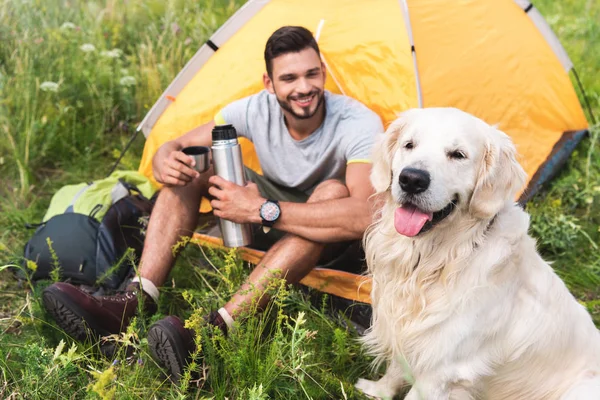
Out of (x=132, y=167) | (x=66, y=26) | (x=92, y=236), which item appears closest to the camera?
(x=92, y=236)

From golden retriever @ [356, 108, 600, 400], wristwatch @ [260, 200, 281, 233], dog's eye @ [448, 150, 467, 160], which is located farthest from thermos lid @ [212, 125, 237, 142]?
dog's eye @ [448, 150, 467, 160]

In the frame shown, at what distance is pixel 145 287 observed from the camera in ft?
9.75

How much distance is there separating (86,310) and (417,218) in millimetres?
1520

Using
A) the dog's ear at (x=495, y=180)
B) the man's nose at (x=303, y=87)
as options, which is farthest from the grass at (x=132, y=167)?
the man's nose at (x=303, y=87)

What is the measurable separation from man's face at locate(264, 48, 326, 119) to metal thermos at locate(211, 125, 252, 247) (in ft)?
1.26

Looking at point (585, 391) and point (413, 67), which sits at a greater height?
point (413, 67)

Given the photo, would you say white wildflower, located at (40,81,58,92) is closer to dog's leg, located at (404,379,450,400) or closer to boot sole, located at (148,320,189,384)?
boot sole, located at (148,320,189,384)

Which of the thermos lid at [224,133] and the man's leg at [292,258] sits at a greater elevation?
Result: the thermos lid at [224,133]

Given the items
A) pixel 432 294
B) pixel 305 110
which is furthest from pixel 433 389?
pixel 305 110

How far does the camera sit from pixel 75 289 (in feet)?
8.90

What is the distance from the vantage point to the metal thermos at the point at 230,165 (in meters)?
2.86

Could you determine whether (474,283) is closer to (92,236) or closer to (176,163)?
(176,163)

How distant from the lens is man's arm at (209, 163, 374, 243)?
9.28 feet

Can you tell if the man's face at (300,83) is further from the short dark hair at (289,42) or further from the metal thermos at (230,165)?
the metal thermos at (230,165)
